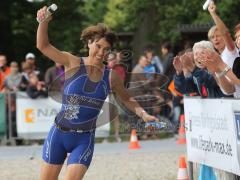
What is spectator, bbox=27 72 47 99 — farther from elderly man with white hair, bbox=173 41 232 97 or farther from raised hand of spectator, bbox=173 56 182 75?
raised hand of spectator, bbox=173 56 182 75

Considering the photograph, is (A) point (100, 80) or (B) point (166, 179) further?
(B) point (166, 179)

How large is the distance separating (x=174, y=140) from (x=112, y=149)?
210cm

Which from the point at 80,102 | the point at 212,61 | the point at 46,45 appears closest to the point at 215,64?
the point at 212,61

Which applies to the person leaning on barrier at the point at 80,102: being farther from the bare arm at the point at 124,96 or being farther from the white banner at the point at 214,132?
the white banner at the point at 214,132

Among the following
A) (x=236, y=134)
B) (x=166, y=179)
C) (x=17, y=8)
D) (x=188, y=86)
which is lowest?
(x=166, y=179)

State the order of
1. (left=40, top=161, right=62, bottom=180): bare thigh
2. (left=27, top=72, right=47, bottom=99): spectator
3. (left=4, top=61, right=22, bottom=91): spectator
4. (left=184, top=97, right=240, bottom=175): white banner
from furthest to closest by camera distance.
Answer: (left=4, top=61, right=22, bottom=91): spectator → (left=27, top=72, right=47, bottom=99): spectator → (left=184, top=97, right=240, bottom=175): white banner → (left=40, top=161, right=62, bottom=180): bare thigh

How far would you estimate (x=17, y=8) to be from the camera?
34625mm

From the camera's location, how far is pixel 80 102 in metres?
6.18

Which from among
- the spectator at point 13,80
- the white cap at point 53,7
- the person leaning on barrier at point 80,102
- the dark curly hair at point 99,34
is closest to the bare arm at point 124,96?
the person leaning on barrier at point 80,102

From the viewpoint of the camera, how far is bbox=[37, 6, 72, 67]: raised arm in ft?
19.5

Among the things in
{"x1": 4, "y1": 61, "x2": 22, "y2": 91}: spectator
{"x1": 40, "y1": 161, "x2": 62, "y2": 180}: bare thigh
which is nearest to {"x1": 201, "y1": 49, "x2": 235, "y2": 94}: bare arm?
{"x1": 40, "y1": 161, "x2": 62, "y2": 180}: bare thigh

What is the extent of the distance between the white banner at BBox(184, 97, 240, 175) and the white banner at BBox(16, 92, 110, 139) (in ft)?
24.1

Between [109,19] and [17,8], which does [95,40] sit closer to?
[17,8]

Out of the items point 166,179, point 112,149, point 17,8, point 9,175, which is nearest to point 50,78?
point 112,149
